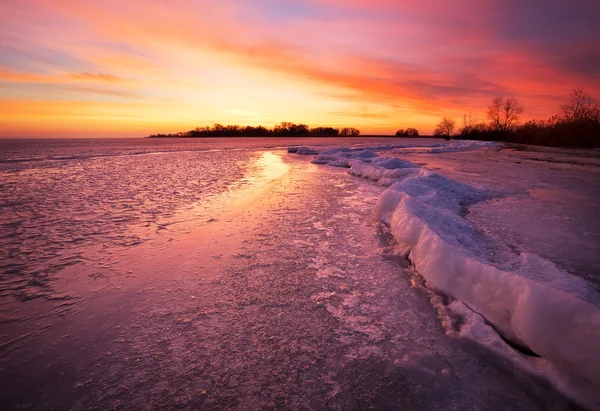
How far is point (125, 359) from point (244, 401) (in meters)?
0.89

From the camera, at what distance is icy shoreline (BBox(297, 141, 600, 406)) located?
64.5 inches

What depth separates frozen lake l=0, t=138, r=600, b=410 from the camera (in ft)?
4.95

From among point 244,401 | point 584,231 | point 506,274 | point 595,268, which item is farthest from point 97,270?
point 584,231

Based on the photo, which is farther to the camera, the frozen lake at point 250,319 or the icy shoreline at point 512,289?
the icy shoreline at point 512,289

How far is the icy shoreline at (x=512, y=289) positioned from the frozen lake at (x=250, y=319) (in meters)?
0.11

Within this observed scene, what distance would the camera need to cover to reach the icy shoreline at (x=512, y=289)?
164cm

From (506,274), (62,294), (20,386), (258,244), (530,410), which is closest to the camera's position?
(530,410)

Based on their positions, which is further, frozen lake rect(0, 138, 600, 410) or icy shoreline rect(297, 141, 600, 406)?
icy shoreline rect(297, 141, 600, 406)

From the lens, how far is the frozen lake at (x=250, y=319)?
59.4 inches

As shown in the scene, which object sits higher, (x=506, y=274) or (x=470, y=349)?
(x=506, y=274)

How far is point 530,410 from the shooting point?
141 cm

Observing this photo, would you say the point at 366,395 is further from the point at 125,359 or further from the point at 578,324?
the point at 125,359

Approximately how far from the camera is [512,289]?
6.89ft

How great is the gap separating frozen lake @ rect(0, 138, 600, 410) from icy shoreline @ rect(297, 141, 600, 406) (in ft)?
0.36
